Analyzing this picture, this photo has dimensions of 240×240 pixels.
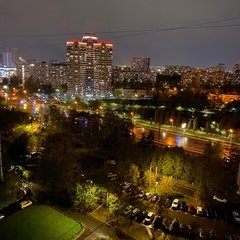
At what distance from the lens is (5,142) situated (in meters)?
15.2

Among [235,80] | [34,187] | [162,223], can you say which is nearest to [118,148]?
[34,187]

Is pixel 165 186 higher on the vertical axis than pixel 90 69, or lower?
lower

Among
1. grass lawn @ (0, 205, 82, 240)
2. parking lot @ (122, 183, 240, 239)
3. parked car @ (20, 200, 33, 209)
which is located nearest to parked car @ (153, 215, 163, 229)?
parking lot @ (122, 183, 240, 239)

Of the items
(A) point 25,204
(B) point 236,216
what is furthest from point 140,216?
(A) point 25,204

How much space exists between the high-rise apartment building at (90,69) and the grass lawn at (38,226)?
41.0 metres

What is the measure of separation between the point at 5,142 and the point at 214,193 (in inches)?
456

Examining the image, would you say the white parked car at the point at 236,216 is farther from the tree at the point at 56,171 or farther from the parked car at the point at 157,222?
the tree at the point at 56,171

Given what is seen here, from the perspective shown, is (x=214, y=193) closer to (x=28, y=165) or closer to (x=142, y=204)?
(x=142, y=204)

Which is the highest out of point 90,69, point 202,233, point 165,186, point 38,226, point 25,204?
point 90,69

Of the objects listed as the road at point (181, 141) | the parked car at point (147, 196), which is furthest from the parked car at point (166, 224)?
the road at point (181, 141)

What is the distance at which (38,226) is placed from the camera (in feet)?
28.0

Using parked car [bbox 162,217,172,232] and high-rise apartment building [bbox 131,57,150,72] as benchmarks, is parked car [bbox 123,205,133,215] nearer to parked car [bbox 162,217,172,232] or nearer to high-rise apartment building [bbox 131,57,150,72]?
parked car [bbox 162,217,172,232]

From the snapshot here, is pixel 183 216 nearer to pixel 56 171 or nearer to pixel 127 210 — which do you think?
pixel 127 210

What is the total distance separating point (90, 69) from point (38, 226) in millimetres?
43688
